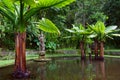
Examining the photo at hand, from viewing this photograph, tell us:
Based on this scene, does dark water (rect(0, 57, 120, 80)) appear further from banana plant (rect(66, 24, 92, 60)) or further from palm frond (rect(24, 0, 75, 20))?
banana plant (rect(66, 24, 92, 60))

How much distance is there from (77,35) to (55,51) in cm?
486

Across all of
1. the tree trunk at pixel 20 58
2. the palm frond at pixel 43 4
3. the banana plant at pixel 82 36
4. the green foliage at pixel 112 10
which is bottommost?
the tree trunk at pixel 20 58

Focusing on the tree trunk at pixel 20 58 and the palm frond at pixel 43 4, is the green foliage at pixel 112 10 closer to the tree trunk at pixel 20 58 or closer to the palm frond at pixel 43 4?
the palm frond at pixel 43 4

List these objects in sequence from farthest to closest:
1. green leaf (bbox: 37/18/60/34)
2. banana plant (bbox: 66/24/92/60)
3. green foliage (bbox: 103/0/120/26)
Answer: green foliage (bbox: 103/0/120/26) < banana plant (bbox: 66/24/92/60) < green leaf (bbox: 37/18/60/34)

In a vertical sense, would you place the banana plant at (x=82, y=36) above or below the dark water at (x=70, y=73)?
above

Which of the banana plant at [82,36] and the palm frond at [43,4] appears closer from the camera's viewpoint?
the palm frond at [43,4]

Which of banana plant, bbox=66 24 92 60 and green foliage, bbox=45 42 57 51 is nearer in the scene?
banana plant, bbox=66 24 92 60

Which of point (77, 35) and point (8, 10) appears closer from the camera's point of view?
point (8, 10)

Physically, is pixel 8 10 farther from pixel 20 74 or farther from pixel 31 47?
pixel 31 47

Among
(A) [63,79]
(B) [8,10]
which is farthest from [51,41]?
(A) [63,79]

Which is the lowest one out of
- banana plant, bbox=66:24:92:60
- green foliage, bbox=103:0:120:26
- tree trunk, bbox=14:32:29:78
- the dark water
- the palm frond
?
the dark water

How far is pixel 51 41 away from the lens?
2323 centimetres

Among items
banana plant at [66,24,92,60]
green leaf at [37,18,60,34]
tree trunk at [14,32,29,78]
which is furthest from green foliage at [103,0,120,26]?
tree trunk at [14,32,29,78]

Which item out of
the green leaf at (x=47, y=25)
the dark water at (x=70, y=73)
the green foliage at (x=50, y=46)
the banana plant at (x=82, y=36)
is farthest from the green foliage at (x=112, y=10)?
the green leaf at (x=47, y=25)
